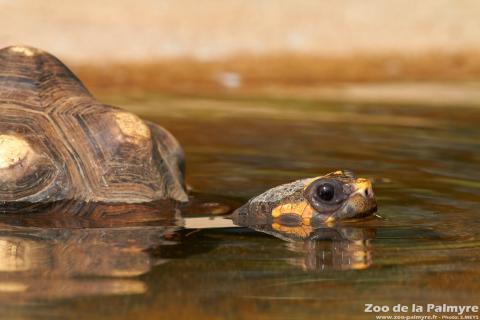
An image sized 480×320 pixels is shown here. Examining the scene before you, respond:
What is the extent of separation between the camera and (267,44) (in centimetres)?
1218

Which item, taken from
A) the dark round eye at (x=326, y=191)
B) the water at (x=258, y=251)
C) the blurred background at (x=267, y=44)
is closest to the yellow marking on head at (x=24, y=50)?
the water at (x=258, y=251)

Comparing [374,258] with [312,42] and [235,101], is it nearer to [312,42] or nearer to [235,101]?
[235,101]

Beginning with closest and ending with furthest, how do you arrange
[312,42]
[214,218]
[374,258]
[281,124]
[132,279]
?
[132,279] → [374,258] → [214,218] → [281,124] → [312,42]

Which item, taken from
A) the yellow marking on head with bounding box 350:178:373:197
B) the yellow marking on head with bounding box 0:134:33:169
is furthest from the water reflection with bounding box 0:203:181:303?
the yellow marking on head with bounding box 350:178:373:197

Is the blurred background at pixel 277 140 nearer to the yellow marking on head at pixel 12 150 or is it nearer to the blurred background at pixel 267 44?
the blurred background at pixel 267 44

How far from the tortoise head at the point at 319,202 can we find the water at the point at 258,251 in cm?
7

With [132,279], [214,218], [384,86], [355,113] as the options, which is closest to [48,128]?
[214,218]

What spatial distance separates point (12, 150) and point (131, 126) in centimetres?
53

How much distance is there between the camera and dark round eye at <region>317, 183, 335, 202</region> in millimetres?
4324

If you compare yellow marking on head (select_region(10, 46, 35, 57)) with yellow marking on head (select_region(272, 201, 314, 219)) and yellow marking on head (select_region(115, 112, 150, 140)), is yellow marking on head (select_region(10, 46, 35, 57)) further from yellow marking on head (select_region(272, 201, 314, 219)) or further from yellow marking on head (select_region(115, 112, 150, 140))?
yellow marking on head (select_region(272, 201, 314, 219))

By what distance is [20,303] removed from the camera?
3119mm

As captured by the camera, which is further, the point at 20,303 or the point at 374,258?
the point at 374,258

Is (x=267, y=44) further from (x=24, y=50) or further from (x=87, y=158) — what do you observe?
(x=87, y=158)

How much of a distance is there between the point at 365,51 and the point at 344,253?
874cm
